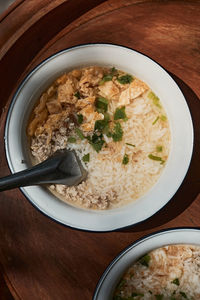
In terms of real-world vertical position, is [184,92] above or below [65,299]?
above

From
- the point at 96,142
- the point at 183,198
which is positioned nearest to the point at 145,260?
the point at 183,198

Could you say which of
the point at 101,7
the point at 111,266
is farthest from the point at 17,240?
the point at 101,7

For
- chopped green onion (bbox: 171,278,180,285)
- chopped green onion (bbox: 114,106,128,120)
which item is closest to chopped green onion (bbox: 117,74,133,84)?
chopped green onion (bbox: 114,106,128,120)

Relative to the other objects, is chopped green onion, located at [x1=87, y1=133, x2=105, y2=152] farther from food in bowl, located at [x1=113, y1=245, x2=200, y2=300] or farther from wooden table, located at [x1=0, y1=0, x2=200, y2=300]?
food in bowl, located at [x1=113, y1=245, x2=200, y2=300]

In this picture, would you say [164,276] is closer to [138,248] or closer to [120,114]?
[138,248]

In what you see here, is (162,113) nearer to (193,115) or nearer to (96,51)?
(193,115)

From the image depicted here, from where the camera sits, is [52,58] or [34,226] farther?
[34,226]
